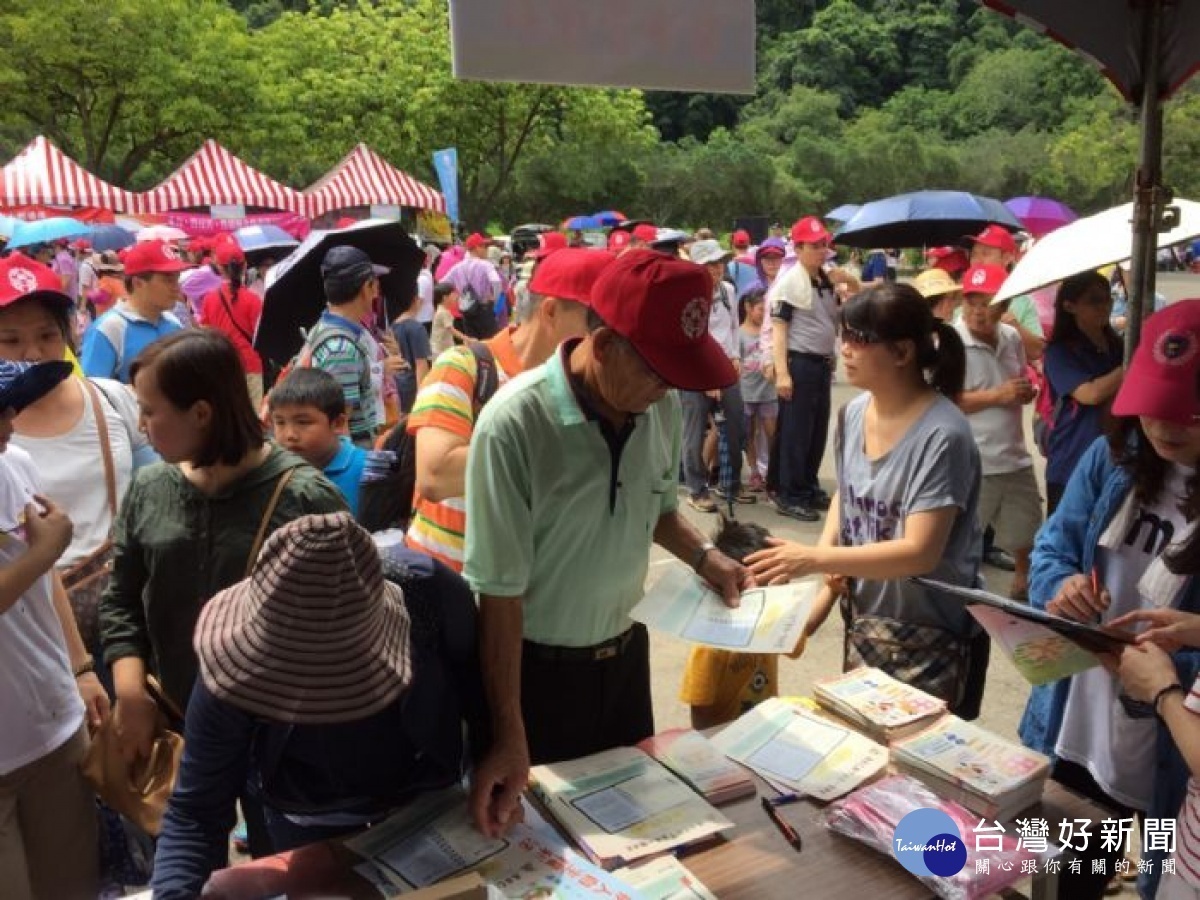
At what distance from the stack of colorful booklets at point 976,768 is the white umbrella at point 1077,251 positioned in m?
1.63

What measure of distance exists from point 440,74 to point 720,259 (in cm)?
2321

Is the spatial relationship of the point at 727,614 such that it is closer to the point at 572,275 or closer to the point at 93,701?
the point at 572,275

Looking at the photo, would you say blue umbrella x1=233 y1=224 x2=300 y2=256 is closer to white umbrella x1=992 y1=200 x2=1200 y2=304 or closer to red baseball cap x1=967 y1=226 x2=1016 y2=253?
red baseball cap x1=967 y1=226 x2=1016 y2=253

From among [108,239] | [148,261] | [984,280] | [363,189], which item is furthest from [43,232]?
[984,280]

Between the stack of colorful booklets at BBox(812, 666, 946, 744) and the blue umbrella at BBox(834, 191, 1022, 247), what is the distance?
6031mm

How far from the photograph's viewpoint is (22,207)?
16203mm

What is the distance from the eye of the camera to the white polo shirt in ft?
16.1

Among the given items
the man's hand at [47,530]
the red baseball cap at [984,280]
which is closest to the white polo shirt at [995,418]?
the red baseball cap at [984,280]

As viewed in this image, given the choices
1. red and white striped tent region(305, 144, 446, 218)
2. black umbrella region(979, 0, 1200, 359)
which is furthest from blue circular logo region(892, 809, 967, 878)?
red and white striped tent region(305, 144, 446, 218)

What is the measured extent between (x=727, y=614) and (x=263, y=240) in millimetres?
11151

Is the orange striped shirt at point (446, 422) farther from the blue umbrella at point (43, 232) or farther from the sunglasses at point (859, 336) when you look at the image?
the blue umbrella at point (43, 232)

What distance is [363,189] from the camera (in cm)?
1859

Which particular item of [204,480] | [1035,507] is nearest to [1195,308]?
[204,480]

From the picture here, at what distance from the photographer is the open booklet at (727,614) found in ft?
6.44
